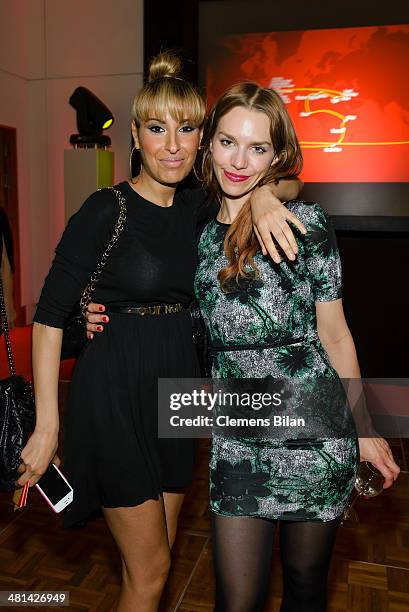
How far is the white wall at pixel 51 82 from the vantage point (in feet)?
20.7

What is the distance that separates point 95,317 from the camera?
1.62m

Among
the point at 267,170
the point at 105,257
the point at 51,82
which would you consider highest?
the point at 51,82

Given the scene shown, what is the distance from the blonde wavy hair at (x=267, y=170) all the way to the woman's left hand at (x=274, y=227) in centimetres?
6

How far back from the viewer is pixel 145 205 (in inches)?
65.1

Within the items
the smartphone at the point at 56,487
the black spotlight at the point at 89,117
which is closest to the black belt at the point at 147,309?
the smartphone at the point at 56,487

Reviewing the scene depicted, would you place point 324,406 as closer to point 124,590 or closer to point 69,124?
point 124,590

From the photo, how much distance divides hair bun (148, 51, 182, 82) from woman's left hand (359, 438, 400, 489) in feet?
3.72

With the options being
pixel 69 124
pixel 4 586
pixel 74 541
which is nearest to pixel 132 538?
pixel 4 586

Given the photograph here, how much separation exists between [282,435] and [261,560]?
1.01ft

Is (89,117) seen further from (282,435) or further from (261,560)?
(261,560)

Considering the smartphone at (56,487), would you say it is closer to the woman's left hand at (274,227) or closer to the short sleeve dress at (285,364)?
the short sleeve dress at (285,364)

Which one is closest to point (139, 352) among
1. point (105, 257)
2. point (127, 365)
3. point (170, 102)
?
point (127, 365)

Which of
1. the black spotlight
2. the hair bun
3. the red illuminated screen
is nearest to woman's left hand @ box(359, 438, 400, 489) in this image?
the hair bun

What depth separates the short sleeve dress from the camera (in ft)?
4.77
